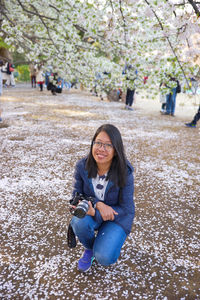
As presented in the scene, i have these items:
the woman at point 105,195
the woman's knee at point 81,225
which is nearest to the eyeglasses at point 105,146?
the woman at point 105,195

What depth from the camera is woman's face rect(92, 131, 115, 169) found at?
2.08 meters

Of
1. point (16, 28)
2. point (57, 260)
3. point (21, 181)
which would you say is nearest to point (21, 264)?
point (57, 260)

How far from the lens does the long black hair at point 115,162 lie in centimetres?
208

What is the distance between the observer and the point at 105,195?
2.27m

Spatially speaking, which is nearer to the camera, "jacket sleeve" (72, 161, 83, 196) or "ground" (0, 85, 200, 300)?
"ground" (0, 85, 200, 300)

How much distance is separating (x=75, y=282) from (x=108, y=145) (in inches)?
52.1

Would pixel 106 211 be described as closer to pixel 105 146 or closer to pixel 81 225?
pixel 81 225

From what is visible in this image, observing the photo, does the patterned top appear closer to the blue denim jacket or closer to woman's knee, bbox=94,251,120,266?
the blue denim jacket

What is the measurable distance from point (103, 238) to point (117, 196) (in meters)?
0.41

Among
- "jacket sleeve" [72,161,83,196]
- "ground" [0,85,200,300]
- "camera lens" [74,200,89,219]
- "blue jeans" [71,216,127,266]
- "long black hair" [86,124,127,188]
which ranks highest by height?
"long black hair" [86,124,127,188]

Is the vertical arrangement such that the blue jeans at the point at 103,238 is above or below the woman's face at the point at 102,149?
below

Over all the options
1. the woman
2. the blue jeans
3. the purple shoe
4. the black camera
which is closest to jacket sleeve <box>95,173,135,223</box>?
the woman

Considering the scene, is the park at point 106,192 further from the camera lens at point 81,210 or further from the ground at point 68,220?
the camera lens at point 81,210

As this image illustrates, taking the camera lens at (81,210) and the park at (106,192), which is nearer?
the camera lens at (81,210)
